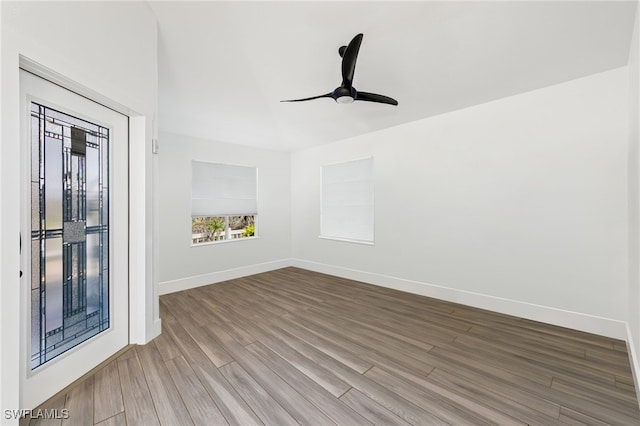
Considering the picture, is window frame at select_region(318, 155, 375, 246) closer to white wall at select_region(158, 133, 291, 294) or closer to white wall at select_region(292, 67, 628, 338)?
white wall at select_region(292, 67, 628, 338)

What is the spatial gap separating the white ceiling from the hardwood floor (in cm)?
279

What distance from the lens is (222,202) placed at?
5.04m

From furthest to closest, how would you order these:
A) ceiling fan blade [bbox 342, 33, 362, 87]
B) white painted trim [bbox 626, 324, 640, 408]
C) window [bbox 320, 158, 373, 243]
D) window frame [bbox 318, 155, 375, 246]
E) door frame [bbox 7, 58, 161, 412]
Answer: window [bbox 320, 158, 373, 243] < window frame [bbox 318, 155, 375, 246] < ceiling fan blade [bbox 342, 33, 362, 87] < white painted trim [bbox 626, 324, 640, 408] < door frame [bbox 7, 58, 161, 412]

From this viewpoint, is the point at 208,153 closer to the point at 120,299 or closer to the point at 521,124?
the point at 120,299

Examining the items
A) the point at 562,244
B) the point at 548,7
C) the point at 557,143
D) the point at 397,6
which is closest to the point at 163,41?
the point at 397,6

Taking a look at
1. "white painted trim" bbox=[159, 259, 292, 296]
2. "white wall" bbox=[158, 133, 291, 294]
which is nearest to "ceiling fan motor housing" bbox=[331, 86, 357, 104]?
"white wall" bbox=[158, 133, 291, 294]

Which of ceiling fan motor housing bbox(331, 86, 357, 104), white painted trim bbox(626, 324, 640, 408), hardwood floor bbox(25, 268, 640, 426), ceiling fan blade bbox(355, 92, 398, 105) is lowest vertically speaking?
hardwood floor bbox(25, 268, 640, 426)

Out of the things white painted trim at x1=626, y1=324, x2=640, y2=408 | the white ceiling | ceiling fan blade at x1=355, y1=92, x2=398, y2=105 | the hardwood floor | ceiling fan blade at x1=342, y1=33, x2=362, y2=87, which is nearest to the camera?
the hardwood floor

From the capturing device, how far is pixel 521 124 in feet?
10.3

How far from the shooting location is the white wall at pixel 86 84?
1.36 m

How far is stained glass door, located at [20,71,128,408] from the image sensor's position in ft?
5.51

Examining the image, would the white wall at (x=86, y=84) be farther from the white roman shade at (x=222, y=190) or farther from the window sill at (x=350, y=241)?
the window sill at (x=350, y=241)

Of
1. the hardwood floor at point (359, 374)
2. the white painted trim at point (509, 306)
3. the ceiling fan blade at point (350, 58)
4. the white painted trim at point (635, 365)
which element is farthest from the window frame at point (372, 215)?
the white painted trim at point (635, 365)

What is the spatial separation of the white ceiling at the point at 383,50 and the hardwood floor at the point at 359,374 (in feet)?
9.17
